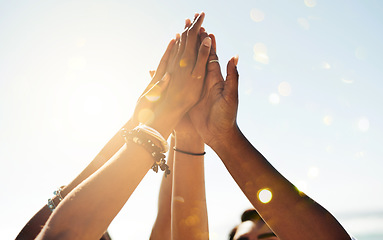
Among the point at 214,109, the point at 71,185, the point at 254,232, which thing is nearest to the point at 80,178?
the point at 71,185

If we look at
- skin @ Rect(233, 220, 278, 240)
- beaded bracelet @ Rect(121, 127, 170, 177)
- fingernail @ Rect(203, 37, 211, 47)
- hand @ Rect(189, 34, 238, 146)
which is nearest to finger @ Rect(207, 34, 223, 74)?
hand @ Rect(189, 34, 238, 146)

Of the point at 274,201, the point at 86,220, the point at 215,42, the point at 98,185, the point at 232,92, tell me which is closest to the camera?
the point at 86,220

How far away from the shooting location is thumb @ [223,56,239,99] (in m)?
2.07

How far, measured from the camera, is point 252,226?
366cm

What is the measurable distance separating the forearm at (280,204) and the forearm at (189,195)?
60cm

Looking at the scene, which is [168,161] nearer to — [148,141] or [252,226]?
[148,141]

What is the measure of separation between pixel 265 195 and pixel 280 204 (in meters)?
0.10

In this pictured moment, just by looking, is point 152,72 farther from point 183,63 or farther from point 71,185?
point 71,185

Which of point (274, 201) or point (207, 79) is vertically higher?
point (207, 79)

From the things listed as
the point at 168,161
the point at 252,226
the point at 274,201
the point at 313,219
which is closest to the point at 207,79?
the point at 168,161

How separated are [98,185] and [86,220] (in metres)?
0.17

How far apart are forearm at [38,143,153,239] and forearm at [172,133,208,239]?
91 centimetres

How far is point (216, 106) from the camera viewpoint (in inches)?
86.2

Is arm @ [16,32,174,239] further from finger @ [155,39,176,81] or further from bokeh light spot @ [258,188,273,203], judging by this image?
bokeh light spot @ [258,188,273,203]
